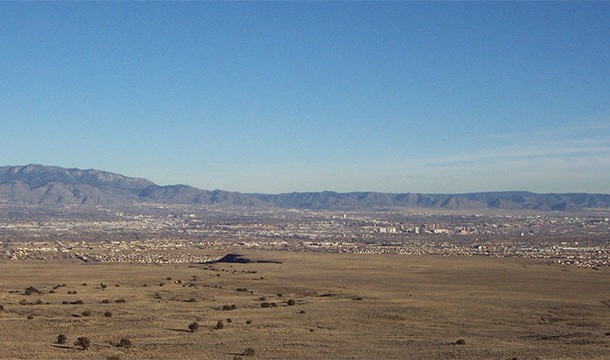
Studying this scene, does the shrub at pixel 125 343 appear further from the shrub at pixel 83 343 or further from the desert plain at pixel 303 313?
the shrub at pixel 83 343

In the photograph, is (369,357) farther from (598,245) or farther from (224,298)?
(598,245)

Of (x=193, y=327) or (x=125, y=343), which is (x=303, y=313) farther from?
(x=125, y=343)

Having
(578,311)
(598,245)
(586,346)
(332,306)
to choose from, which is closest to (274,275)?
(332,306)

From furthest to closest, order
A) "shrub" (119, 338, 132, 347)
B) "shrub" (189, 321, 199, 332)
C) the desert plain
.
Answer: "shrub" (189, 321, 199, 332) → "shrub" (119, 338, 132, 347) → the desert plain

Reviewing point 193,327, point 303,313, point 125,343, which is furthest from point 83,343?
point 303,313

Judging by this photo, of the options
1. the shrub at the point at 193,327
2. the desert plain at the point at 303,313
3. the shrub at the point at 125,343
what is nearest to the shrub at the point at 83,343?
the desert plain at the point at 303,313

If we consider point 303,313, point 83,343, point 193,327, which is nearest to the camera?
point 83,343

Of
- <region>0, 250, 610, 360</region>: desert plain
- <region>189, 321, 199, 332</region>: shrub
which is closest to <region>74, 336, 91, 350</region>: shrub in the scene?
<region>0, 250, 610, 360</region>: desert plain

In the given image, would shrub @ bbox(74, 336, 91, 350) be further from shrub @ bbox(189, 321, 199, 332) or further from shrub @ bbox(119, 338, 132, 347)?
shrub @ bbox(189, 321, 199, 332)
